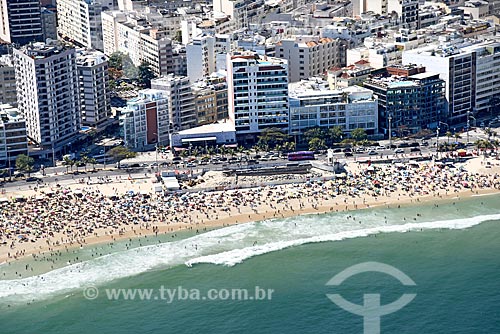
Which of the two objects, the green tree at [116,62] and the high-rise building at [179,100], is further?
the green tree at [116,62]

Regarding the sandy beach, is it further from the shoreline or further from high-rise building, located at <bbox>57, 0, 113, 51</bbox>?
high-rise building, located at <bbox>57, 0, 113, 51</bbox>

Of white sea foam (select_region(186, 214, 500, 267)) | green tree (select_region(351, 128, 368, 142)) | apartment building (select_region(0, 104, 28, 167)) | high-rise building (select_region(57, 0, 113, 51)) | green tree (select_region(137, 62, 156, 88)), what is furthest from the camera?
high-rise building (select_region(57, 0, 113, 51))

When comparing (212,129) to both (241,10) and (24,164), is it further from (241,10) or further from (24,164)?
(241,10)

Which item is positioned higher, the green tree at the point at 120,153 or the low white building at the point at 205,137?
the low white building at the point at 205,137

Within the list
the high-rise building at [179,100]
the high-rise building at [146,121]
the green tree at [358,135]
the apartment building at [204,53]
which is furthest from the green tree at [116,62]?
the green tree at [358,135]

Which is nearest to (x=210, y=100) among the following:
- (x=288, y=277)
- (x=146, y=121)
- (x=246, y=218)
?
(x=146, y=121)

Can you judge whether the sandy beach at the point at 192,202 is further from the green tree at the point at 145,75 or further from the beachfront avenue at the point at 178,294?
the green tree at the point at 145,75

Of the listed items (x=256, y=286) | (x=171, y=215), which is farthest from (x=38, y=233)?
(x=256, y=286)

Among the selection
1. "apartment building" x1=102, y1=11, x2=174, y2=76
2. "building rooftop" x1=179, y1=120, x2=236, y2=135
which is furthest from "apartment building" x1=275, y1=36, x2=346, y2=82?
"building rooftop" x1=179, y1=120, x2=236, y2=135

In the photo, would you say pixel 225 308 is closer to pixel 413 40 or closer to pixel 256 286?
pixel 256 286
